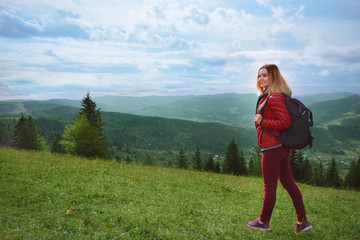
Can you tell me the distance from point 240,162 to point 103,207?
144 ft

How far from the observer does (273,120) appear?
480 cm

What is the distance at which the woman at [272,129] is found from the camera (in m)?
4.80

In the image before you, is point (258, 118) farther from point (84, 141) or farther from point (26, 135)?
point (26, 135)

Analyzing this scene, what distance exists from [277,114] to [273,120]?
146mm

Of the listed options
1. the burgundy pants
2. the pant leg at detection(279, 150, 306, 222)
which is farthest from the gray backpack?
the pant leg at detection(279, 150, 306, 222)

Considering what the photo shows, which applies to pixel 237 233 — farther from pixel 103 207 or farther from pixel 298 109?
pixel 103 207

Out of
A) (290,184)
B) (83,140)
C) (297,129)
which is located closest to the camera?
(297,129)

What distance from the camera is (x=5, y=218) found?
540 cm

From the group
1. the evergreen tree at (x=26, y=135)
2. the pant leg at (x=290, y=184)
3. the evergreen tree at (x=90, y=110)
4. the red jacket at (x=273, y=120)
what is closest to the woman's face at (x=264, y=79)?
the red jacket at (x=273, y=120)

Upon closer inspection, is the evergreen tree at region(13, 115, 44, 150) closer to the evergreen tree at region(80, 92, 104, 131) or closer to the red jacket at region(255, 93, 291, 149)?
the evergreen tree at region(80, 92, 104, 131)

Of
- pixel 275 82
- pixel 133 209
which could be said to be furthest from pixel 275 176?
pixel 133 209

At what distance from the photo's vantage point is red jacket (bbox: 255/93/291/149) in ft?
15.4

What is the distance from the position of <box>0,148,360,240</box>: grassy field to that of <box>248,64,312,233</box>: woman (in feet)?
3.69

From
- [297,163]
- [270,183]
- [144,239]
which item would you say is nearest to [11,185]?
[144,239]
